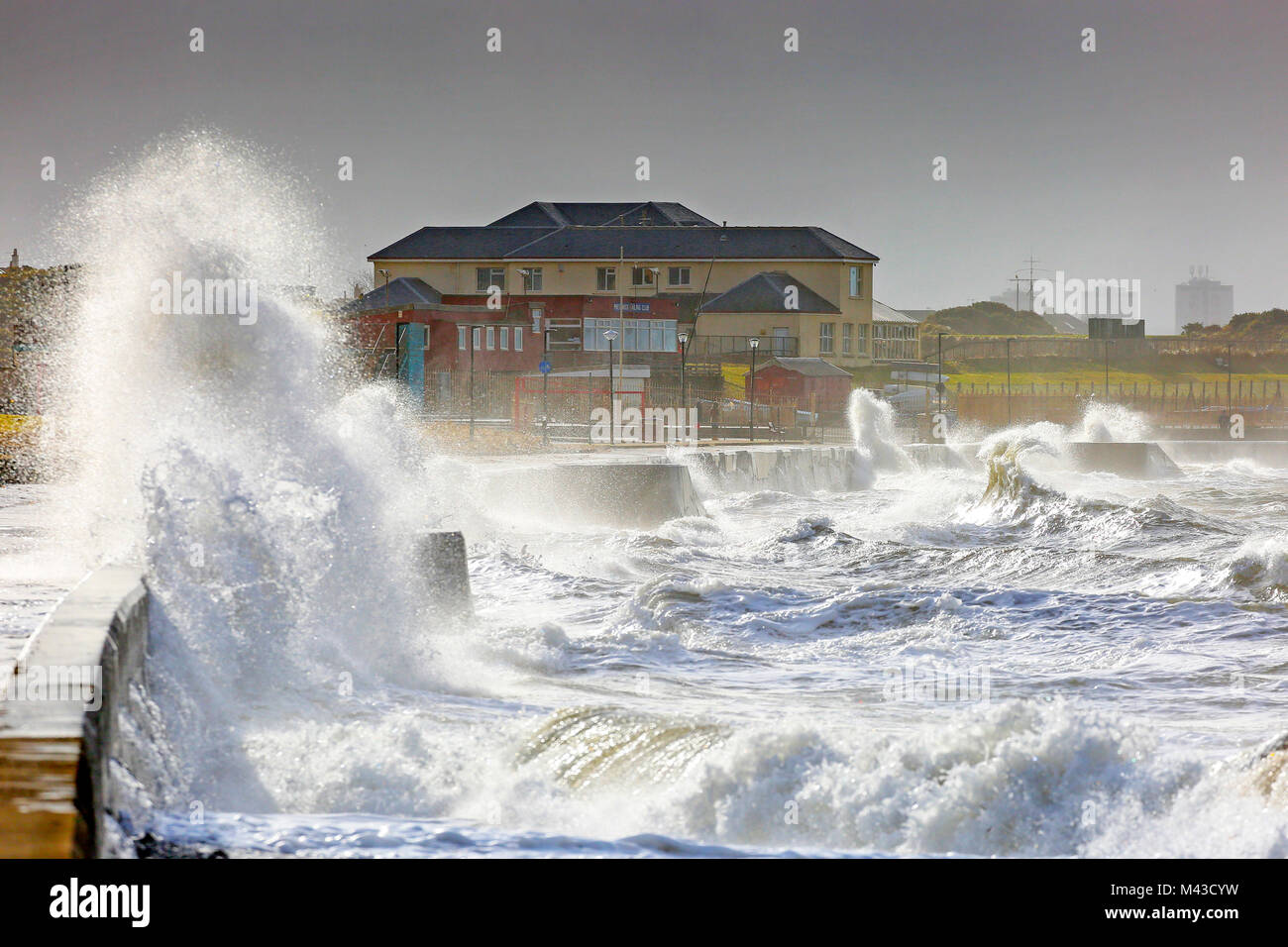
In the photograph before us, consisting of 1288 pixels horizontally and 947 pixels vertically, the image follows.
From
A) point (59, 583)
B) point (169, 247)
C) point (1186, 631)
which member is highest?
point (169, 247)

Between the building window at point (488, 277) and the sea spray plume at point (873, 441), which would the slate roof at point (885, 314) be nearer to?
the building window at point (488, 277)

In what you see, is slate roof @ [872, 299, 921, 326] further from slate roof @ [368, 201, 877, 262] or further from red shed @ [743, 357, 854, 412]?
red shed @ [743, 357, 854, 412]

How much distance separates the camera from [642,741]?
7.16m

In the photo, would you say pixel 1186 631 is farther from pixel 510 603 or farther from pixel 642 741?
pixel 642 741

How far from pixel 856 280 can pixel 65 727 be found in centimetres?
6887

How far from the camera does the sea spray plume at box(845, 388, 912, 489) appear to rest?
38.0m

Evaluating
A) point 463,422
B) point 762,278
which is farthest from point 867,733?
point 762,278

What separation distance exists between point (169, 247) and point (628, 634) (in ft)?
16.4

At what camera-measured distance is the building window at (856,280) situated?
233 ft

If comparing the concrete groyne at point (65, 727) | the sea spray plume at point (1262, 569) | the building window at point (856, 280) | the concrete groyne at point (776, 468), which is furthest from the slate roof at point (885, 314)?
the concrete groyne at point (65, 727)

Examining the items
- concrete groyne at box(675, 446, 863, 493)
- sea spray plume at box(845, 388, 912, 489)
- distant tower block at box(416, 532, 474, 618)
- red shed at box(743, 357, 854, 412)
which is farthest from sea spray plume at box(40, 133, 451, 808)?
red shed at box(743, 357, 854, 412)

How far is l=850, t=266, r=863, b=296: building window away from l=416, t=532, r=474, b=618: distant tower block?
61.4 metres

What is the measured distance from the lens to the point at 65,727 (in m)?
4.85

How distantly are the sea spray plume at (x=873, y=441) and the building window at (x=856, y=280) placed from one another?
95.0 ft
